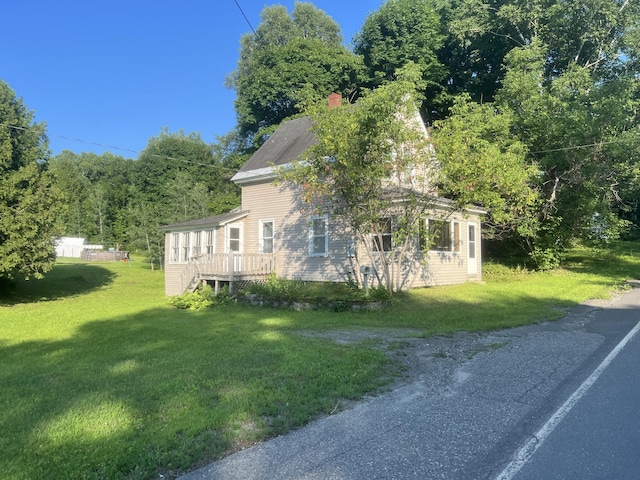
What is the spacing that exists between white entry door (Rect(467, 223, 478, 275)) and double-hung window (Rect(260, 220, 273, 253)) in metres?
Answer: 8.07

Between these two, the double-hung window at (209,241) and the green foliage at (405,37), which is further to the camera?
the green foliage at (405,37)

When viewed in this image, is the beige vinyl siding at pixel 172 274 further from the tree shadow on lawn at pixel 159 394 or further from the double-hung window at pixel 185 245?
the tree shadow on lawn at pixel 159 394

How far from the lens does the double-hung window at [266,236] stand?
18828 millimetres

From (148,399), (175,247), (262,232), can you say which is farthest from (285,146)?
(148,399)

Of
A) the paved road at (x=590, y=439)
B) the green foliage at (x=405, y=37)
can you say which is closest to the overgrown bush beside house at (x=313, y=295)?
the paved road at (x=590, y=439)

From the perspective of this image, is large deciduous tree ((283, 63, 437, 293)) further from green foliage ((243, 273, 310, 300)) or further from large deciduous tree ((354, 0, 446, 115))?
large deciduous tree ((354, 0, 446, 115))

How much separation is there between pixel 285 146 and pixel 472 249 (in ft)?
30.5

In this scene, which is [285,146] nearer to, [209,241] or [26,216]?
[209,241]

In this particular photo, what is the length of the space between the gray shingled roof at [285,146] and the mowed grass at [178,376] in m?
7.88

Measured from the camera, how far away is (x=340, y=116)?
12.5 meters

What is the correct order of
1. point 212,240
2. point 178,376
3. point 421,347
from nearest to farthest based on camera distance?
1. point 178,376
2. point 421,347
3. point 212,240

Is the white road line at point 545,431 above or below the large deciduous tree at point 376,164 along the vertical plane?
below

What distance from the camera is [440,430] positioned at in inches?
163

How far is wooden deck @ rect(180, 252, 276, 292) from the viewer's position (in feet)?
55.3
